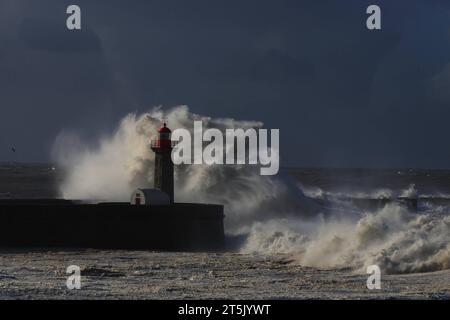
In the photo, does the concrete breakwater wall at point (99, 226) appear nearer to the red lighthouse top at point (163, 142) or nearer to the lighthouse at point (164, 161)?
the lighthouse at point (164, 161)

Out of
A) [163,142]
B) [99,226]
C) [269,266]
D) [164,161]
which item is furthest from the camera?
[164,161]

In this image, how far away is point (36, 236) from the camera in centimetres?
2388

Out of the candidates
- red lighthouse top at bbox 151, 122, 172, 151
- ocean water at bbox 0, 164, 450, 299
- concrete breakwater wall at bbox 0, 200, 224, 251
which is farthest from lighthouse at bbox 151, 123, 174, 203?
ocean water at bbox 0, 164, 450, 299

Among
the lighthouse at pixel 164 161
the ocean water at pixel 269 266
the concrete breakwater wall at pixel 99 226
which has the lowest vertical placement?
the ocean water at pixel 269 266

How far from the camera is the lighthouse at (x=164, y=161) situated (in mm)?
25656

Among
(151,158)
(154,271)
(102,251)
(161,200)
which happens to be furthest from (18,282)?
(151,158)

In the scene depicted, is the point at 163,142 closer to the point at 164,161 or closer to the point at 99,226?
the point at 164,161

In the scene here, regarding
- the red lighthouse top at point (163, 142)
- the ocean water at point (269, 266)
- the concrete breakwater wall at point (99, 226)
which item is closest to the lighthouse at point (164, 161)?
the red lighthouse top at point (163, 142)

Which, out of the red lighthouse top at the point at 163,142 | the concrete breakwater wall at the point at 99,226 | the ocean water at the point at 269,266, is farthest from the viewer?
the red lighthouse top at the point at 163,142

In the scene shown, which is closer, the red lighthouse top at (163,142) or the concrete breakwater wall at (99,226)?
the concrete breakwater wall at (99,226)

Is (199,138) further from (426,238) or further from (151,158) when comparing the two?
(426,238)

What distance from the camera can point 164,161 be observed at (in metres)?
25.9

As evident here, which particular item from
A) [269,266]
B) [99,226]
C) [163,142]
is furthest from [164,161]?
[269,266]
